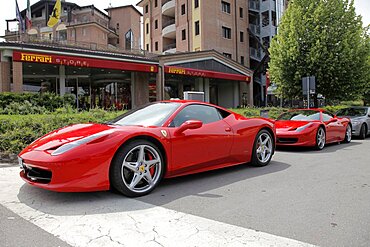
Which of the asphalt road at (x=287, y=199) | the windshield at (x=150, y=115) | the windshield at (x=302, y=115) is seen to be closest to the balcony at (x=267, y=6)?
the windshield at (x=302, y=115)

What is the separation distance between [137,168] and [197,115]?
1537mm

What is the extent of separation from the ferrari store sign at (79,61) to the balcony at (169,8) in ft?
56.2

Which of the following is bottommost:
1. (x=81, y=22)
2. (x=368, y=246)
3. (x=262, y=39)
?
(x=368, y=246)

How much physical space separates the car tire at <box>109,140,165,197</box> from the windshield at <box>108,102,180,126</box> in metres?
0.52

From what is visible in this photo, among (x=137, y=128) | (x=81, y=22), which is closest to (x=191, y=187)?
(x=137, y=128)

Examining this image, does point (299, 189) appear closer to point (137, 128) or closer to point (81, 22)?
point (137, 128)

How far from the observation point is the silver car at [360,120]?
1184 centimetres

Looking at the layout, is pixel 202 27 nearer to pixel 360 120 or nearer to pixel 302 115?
pixel 360 120

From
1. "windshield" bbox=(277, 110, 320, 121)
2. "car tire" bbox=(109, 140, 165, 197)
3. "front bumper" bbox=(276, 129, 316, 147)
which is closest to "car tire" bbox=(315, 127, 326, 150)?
"front bumper" bbox=(276, 129, 316, 147)

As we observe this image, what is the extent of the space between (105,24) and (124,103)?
25.8m

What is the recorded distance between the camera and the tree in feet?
56.3

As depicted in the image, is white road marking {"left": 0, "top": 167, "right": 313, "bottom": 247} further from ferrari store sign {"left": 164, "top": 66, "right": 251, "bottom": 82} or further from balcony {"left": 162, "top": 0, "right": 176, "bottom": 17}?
balcony {"left": 162, "top": 0, "right": 176, "bottom": 17}

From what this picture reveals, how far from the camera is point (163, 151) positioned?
4344mm

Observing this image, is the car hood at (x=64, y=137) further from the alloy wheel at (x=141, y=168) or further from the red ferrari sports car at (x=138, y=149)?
the alloy wheel at (x=141, y=168)
